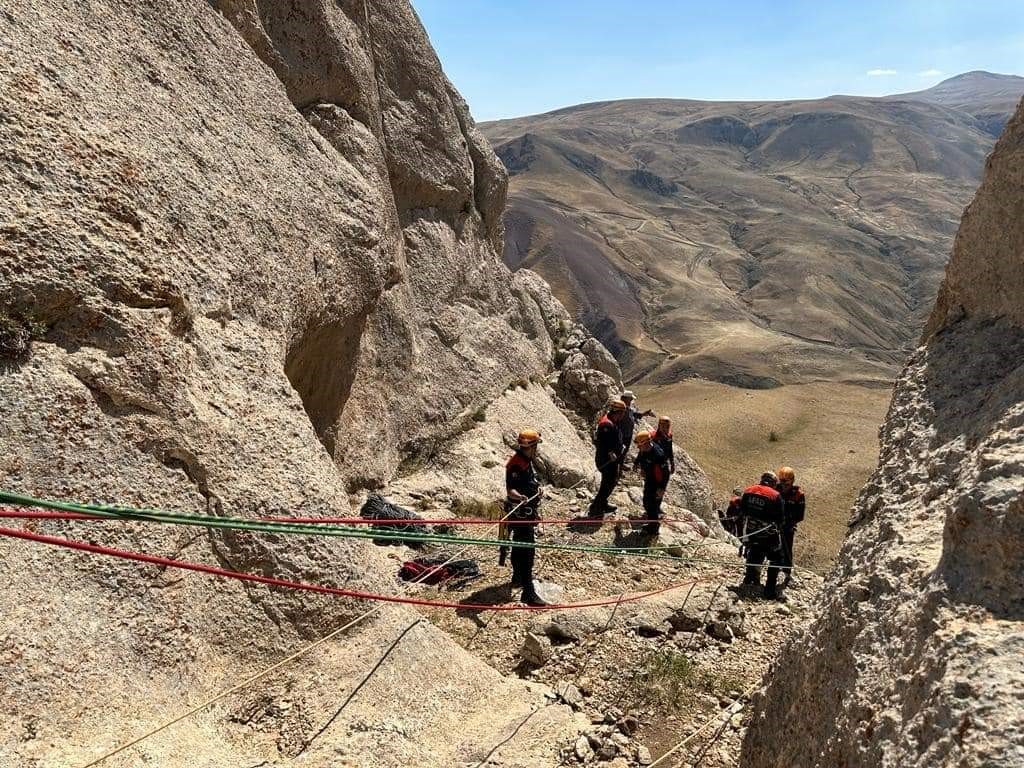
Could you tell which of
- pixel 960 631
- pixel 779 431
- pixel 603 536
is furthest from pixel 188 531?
pixel 779 431

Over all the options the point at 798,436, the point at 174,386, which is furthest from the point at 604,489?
the point at 798,436

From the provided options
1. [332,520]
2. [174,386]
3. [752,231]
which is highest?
[752,231]

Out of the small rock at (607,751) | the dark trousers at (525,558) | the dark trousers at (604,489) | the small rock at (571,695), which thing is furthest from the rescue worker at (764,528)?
the small rock at (607,751)

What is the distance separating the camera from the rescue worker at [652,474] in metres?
12.1

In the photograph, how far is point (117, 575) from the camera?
17.0 ft

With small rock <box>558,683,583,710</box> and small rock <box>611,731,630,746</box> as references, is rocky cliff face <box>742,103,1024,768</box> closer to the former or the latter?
small rock <box>611,731,630,746</box>

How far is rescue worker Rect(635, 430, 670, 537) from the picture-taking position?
1209cm

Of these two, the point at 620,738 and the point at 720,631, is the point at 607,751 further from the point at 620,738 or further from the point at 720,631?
the point at 720,631

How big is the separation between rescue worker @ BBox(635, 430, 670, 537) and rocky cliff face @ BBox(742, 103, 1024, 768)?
21.7 feet

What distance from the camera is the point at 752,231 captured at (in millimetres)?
108250

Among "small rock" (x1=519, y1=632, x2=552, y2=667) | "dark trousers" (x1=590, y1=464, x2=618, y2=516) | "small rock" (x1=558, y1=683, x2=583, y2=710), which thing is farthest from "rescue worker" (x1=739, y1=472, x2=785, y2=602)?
"small rock" (x1=558, y1=683, x2=583, y2=710)

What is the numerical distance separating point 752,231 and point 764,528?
106 m

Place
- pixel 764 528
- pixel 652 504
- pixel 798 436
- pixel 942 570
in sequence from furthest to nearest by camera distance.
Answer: pixel 798 436 < pixel 652 504 < pixel 764 528 < pixel 942 570

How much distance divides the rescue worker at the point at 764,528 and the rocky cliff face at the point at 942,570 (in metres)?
4.76
